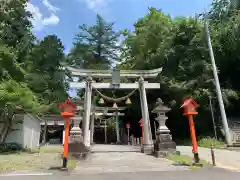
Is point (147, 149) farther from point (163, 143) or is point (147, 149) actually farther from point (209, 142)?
point (209, 142)

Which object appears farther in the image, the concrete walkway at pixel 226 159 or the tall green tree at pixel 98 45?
the tall green tree at pixel 98 45

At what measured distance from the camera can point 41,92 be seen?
28000mm

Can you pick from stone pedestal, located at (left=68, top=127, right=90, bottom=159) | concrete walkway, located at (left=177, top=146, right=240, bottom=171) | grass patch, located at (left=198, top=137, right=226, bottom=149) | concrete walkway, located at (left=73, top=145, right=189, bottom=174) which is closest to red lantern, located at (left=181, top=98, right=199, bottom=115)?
concrete walkway, located at (left=73, top=145, right=189, bottom=174)

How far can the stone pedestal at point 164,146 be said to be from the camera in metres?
11.3

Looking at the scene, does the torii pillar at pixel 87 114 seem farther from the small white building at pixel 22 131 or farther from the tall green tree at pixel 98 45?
the tall green tree at pixel 98 45

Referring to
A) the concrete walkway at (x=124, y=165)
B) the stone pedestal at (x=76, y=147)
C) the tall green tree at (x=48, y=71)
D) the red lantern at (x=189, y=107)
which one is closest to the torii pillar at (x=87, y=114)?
the stone pedestal at (x=76, y=147)

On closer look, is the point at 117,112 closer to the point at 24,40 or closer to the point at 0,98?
the point at 24,40

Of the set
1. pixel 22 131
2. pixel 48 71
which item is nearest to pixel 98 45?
pixel 48 71

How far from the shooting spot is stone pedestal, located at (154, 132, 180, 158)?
11.3 meters

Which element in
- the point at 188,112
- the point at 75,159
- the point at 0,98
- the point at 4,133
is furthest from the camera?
the point at 4,133

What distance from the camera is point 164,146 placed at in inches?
449

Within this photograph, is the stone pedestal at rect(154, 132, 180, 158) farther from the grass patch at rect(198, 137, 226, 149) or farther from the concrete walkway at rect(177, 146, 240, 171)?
the grass patch at rect(198, 137, 226, 149)

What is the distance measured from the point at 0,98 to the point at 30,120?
553 cm

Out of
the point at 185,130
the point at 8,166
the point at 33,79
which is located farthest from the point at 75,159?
the point at 33,79
